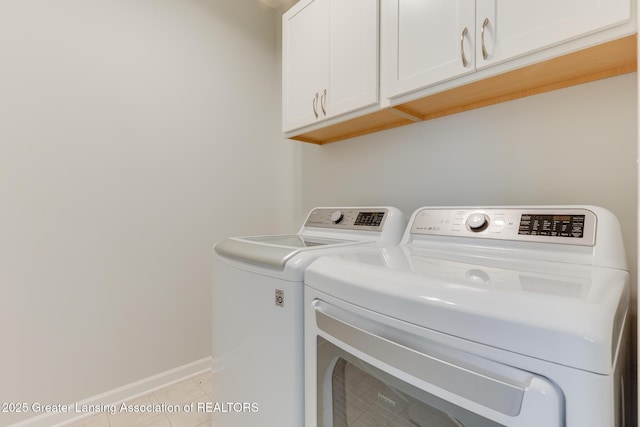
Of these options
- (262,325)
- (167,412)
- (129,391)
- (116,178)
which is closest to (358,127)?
(262,325)

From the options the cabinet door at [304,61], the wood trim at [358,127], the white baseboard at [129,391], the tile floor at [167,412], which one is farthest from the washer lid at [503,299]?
the white baseboard at [129,391]

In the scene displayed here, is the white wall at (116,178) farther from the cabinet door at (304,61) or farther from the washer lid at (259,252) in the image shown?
the washer lid at (259,252)

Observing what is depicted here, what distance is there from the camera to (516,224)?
0.93 m

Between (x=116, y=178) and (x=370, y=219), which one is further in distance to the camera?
(x=116, y=178)

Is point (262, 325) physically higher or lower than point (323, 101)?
lower

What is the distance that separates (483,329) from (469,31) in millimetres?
970

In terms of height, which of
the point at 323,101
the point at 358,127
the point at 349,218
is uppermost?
the point at 323,101

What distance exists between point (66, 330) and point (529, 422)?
6.37 ft

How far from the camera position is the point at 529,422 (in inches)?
16.4

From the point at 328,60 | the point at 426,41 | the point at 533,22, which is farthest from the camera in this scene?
the point at 328,60

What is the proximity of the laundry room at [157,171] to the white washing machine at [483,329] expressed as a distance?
296 mm

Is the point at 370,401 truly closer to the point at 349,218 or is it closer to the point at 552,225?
the point at 552,225

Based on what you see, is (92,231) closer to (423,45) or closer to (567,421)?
(423,45)

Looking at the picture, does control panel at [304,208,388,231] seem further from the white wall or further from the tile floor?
the tile floor
